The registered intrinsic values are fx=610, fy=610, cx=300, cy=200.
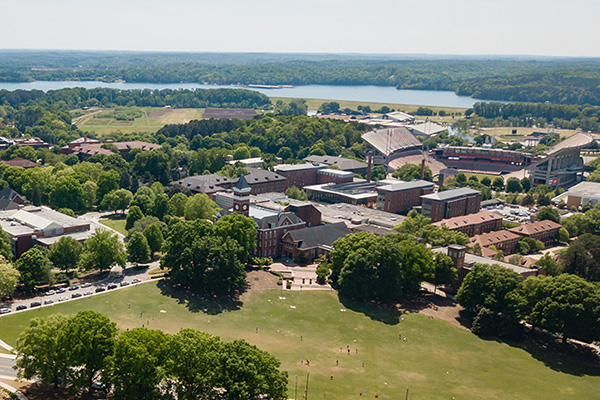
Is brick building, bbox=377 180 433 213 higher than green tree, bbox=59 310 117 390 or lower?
lower

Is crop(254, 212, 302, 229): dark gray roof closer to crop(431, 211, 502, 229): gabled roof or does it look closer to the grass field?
the grass field

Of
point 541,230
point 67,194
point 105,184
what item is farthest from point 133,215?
point 541,230

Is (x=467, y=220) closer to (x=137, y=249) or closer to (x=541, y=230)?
(x=541, y=230)

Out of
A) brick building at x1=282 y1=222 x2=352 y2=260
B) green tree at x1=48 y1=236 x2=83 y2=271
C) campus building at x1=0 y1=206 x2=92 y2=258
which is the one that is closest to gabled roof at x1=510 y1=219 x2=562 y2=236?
brick building at x1=282 y1=222 x2=352 y2=260

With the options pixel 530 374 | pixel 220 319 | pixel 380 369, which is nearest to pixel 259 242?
pixel 220 319

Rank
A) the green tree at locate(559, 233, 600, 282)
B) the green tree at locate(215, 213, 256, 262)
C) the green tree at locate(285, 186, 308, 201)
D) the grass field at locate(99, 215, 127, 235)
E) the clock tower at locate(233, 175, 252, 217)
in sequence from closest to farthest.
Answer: the green tree at locate(215, 213, 256, 262) → the green tree at locate(559, 233, 600, 282) → the clock tower at locate(233, 175, 252, 217) → the grass field at locate(99, 215, 127, 235) → the green tree at locate(285, 186, 308, 201)

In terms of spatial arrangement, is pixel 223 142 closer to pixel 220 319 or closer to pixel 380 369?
pixel 220 319
